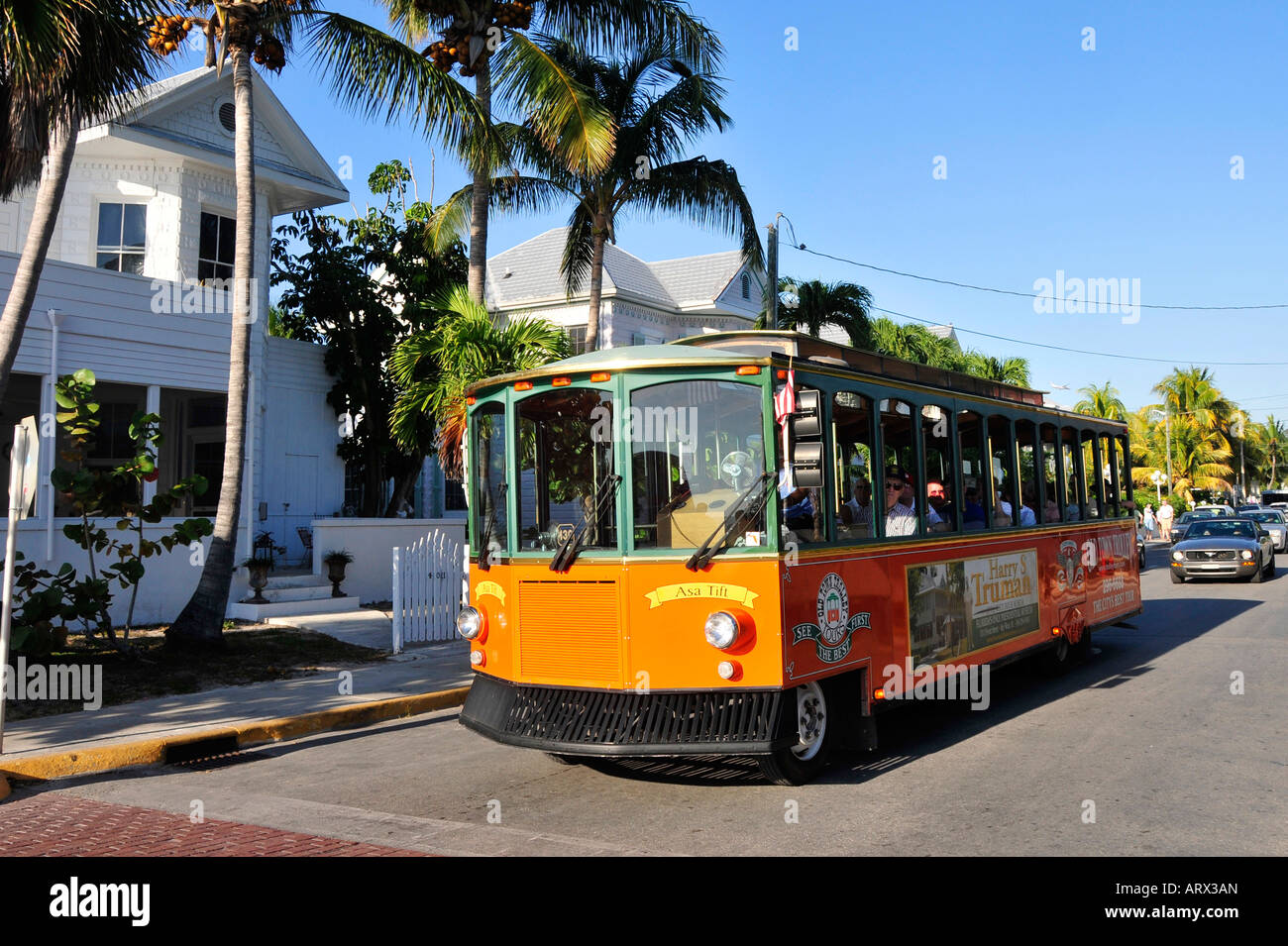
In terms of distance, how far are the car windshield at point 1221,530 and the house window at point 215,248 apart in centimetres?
2112

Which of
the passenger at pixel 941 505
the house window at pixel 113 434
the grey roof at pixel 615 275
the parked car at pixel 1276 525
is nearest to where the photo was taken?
the passenger at pixel 941 505

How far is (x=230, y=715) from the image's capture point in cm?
938

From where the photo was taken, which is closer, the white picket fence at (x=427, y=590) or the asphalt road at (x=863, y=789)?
the asphalt road at (x=863, y=789)

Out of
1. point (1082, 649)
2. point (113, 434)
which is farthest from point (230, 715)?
point (113, 434)

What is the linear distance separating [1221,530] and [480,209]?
1841 centimetres

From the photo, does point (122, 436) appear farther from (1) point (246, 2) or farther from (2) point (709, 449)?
(2) point (709, 449)

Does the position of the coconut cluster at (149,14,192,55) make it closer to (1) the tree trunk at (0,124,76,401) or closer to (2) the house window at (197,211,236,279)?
(1) the tree trunk at (0,124,76,401)

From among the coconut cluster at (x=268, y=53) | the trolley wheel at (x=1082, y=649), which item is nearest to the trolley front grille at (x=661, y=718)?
the trolley wheel at (x=1082, y=649)

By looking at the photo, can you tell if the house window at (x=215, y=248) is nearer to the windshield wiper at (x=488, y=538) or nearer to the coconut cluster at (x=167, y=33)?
the coconut cluster at (x=167, y=33)

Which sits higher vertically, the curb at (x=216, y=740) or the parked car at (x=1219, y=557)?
the parked car at (x=1219, y=557)

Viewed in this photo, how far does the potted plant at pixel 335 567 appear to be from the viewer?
1628 centimetres

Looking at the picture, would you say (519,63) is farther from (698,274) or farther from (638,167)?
(698,274)

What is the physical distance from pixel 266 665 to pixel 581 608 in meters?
6.56
